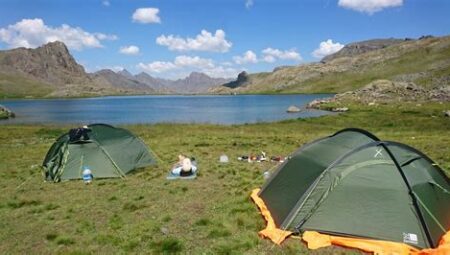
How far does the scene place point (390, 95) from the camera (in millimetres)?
91000

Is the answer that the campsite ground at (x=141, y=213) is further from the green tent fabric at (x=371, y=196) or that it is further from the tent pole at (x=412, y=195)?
the tent pole at (x=412, y=195)

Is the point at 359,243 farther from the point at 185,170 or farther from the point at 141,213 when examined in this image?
the point at 185,170

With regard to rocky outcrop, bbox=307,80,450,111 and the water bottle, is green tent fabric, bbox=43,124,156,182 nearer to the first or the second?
the water bottle

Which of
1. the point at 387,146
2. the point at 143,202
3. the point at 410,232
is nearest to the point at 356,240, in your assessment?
the point at 410,232

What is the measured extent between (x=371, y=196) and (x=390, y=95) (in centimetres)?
8801

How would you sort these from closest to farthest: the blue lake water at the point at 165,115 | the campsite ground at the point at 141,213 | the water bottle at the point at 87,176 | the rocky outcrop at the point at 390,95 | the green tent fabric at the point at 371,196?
1. the green tent fabric at the point at 371,196
2. the campsite ground at the point at 141,213
3. the water bottle at the point at 87,176
4. the blue lake water at the point at 165,115
5. the rocky outcrop at the point at 390,95

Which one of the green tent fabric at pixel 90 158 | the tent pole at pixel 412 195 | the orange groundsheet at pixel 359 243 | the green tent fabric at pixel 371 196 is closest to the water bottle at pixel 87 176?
the green tent fabric at pixel 90 158

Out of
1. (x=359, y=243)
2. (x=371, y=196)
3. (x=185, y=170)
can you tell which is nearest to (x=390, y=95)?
(x=185, y=170)

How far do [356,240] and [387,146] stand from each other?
2.96m

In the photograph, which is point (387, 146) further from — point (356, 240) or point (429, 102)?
point (429, 102)

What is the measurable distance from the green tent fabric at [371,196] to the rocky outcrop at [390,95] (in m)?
67.6

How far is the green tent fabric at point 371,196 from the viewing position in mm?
9828

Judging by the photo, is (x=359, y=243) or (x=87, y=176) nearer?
(x=359, y=243)

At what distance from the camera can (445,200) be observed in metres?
11.0
